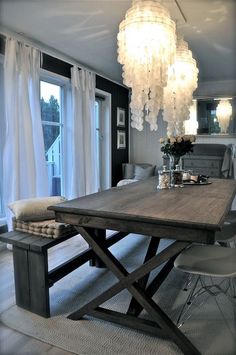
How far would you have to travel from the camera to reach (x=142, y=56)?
6.80ft

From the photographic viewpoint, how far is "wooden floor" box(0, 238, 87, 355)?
1661 mm

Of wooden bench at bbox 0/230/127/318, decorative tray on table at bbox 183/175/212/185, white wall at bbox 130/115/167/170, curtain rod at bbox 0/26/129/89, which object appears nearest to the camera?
wooden bench at bbox 0/230/127/318

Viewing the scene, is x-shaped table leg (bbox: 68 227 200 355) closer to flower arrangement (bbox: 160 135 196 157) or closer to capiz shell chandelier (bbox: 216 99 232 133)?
flower arrangement (bbox: 160 135 196 157)

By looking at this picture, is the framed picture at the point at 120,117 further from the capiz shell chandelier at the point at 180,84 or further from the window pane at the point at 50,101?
the capiz shell chandelier at the point at 180,84

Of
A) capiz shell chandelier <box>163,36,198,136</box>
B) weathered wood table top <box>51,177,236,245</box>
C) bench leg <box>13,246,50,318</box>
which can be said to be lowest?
bench leg <box>13,246,50,318</box>

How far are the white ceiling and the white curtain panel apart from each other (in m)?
0.39

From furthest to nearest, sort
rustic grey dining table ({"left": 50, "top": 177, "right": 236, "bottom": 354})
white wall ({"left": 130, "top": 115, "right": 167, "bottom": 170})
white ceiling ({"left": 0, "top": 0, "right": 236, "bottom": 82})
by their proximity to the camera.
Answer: white wall ({"left": 130, "top": 115, "right": 167, "bottom": 170}), white ceiling ({"left": 0, "top": 0, "right": 236, "bottom": 82}), rustic grey dining table ({"left": 50, "top": 177, "right": 236, "bottom": 354})

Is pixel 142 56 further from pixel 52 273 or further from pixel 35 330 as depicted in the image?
pixel 35 330

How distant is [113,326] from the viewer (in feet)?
6.14

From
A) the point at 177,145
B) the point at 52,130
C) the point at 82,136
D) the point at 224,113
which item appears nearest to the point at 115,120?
the point at 82,136

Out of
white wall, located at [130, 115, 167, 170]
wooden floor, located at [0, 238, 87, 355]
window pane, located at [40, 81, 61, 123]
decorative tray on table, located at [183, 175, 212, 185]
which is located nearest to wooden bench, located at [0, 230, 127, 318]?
wooden floor, located at [0, 238, 87, 355]

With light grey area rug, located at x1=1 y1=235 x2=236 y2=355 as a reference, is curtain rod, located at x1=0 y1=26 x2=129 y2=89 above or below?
above

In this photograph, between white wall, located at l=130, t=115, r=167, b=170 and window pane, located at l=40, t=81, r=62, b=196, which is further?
white wall, located at l=130, t=115, r=167, b=170

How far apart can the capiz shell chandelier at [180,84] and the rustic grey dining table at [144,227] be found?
1121 mm
